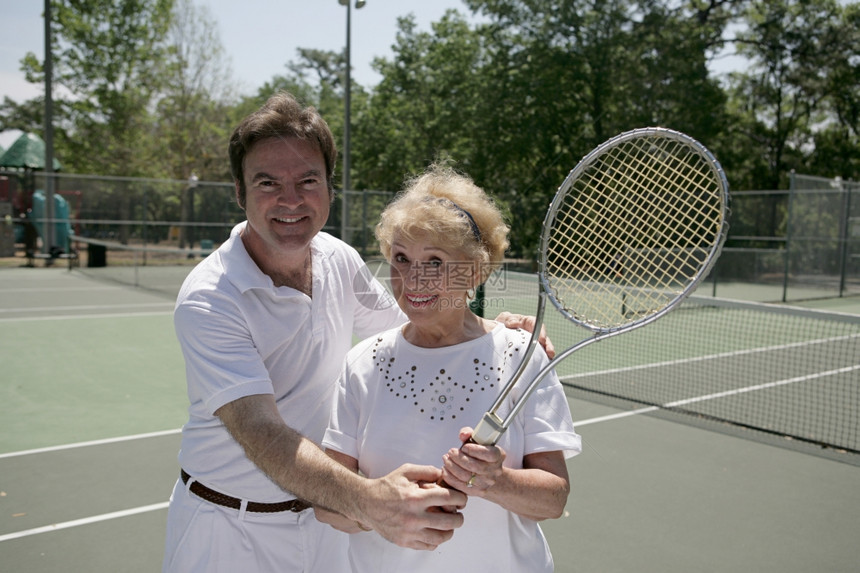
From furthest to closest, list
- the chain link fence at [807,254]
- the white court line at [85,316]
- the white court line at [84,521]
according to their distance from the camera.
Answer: the chain link fence at [807,254]
the white court line at [85,316]
the white court line at [84,521]

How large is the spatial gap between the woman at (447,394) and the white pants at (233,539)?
355 mm

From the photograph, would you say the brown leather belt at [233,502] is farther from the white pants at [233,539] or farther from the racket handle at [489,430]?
the racket handle at [489,430]

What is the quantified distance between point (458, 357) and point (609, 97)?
23.2m

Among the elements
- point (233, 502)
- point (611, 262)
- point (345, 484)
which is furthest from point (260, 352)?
point (611, 262)

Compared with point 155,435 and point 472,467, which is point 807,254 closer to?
point 155,435

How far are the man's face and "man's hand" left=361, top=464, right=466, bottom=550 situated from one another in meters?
0.88

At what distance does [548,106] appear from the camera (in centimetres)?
1988

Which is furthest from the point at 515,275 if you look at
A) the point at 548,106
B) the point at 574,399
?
the point at 548,106

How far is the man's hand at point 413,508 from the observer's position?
1.61 m

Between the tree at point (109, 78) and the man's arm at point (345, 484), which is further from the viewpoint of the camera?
the tree at point (109, 78)

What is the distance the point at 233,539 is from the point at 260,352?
61cm

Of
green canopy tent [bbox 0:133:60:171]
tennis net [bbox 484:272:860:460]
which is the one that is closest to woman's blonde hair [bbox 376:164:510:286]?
tennis net [bbox 484:272:860:460]

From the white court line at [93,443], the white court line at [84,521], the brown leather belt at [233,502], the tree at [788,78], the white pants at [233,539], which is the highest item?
the tree at [788,78]

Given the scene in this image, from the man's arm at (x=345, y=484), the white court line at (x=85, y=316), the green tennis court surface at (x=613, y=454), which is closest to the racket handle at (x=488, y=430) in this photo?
the man's arm at (x=345, y=484)
